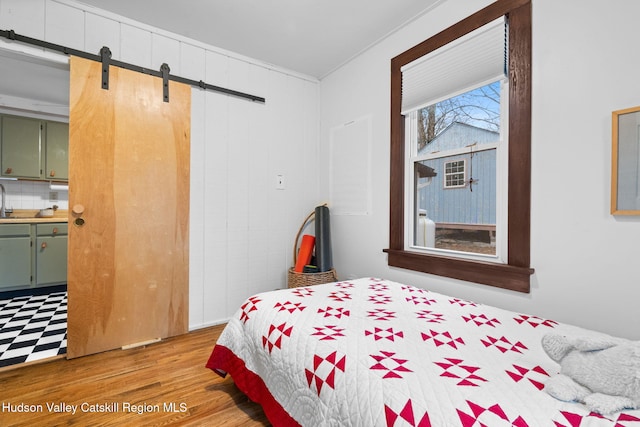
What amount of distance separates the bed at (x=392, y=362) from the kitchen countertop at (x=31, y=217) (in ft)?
11.6

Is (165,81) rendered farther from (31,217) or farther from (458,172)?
(31,217)

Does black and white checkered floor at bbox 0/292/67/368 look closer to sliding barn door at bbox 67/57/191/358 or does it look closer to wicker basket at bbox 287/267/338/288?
sliding barn door at bbox 67/57/191/358

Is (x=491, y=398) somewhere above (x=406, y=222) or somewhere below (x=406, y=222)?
below

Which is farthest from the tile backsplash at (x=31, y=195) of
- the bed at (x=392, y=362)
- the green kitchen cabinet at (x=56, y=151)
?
the bed at (x=392, y=362)

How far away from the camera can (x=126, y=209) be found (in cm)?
239

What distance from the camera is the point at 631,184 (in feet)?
4.55

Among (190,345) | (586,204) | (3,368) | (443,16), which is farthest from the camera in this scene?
(190,345)

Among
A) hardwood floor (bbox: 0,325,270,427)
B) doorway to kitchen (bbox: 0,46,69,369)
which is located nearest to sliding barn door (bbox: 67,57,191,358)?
hardwood floor (bbox: 0,325,270,427)

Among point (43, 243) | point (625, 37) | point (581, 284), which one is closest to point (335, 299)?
point (581, 284)

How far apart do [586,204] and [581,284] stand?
40 centimetres

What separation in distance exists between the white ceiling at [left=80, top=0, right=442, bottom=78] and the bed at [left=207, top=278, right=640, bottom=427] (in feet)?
6.80

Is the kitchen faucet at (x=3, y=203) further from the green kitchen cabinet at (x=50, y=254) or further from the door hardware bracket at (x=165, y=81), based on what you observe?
the door hardware bracket at (x=165, y=81)

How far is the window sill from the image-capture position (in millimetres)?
1774

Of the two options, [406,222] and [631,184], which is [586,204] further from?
[406,222]
